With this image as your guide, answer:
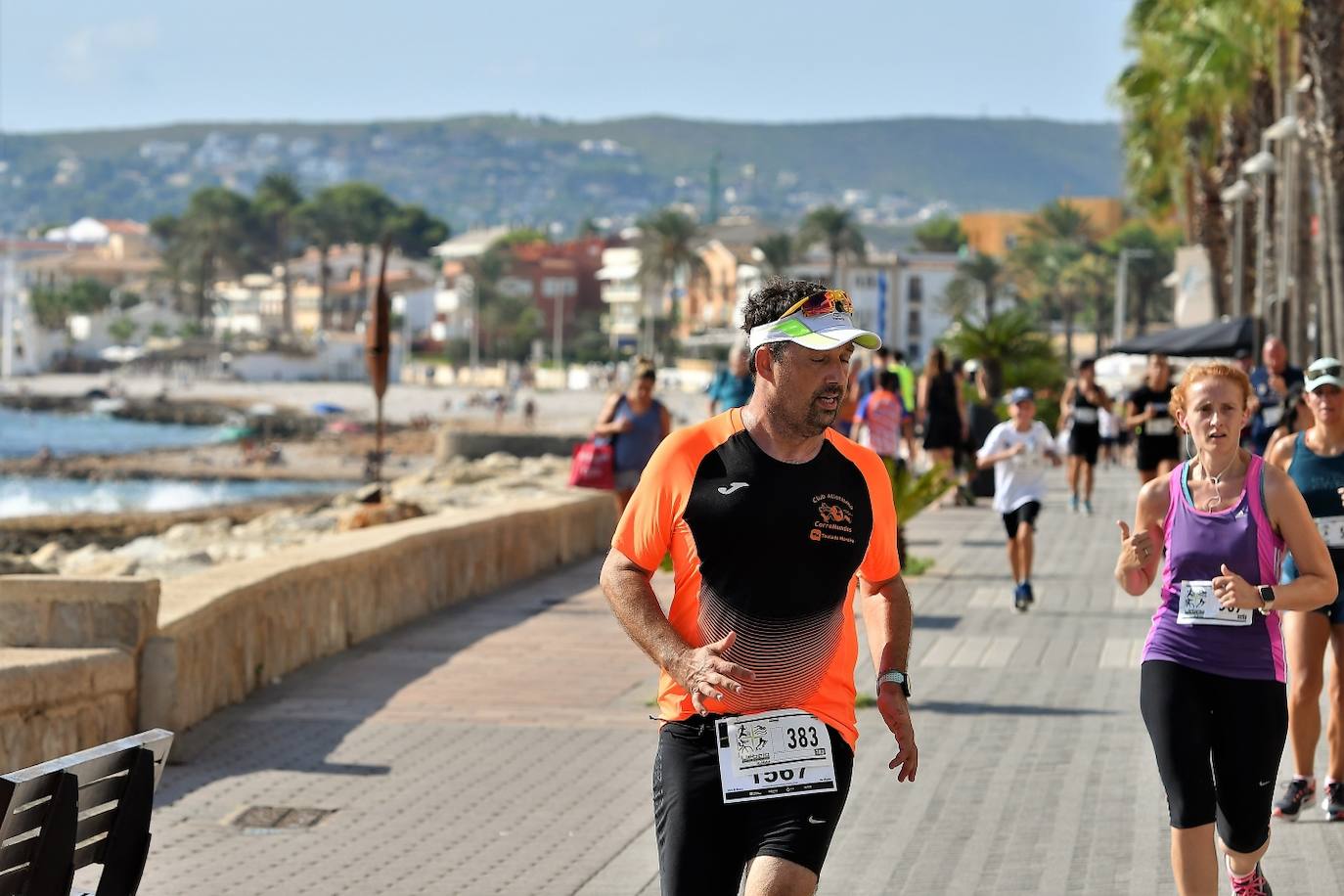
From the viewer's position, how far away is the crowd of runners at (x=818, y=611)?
4453 millimetres

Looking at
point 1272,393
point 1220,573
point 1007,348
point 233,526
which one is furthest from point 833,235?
point 1220,573

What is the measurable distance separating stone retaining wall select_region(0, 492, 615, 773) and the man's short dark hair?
421 cm

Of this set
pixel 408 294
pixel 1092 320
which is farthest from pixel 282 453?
pixel 408 294

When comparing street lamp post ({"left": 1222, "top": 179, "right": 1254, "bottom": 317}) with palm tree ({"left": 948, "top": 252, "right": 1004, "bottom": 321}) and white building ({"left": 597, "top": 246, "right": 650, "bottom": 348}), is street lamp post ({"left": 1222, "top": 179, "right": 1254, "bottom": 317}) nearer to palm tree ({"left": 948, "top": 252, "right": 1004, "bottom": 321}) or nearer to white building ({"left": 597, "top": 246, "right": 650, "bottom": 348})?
palm tree ({"left": 948, "top": 252, "right": 1004, "bottom": 321})

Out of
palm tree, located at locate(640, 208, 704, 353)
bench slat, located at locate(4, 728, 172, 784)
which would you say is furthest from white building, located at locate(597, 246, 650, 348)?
bench slat, located at locate(4, 728, 172, 784)

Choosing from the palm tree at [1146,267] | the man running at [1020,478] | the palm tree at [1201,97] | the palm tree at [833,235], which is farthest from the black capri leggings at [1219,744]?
the palm tree at [833,235]

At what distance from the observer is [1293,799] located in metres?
7.68

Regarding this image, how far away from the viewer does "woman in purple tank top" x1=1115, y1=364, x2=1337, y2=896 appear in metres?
5.68

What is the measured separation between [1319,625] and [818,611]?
12.0ft

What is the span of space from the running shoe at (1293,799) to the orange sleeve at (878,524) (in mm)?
3476

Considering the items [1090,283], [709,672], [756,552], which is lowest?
[709,672]

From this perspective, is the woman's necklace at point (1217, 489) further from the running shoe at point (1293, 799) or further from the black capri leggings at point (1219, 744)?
the running shoe at point (1293, 799)

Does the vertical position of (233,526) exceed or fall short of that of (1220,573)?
it falls short

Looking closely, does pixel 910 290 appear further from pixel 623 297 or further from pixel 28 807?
pixel 28 807
